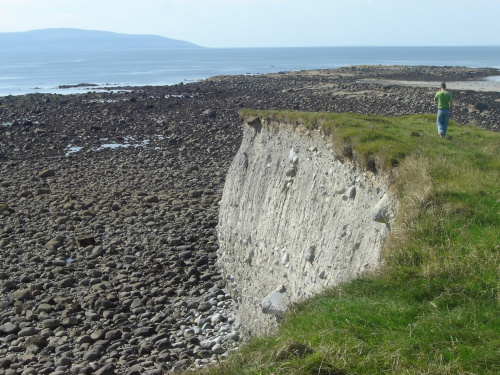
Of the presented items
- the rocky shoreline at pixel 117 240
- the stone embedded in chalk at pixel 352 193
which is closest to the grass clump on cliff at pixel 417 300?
the stone embedded in chalk at pixel 352 193

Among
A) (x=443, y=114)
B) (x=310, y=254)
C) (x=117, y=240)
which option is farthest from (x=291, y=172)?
(x=117, y=240)

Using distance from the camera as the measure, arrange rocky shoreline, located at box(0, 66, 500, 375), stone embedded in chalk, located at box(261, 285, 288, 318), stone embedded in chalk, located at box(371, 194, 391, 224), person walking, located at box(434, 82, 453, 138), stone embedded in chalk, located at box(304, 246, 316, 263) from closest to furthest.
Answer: stone embedded in chalk, located at box(371, 194, 391, 224) < stone embedded in chalk, located at box(261, 285, 288, 318) < stone embedded in chalk, located at box(304, 246, 316, 263) < rocky shoreline, located at box(0, 66, 500, 375) < person walking, located at box(434, 82, 453, 138)

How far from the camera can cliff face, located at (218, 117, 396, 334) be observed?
10.5 m

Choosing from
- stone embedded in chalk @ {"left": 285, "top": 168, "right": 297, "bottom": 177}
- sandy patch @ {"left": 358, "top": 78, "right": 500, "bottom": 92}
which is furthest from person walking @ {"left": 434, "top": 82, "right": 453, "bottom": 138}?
sandy patch @ {"left": 358, "top": 78, "right": 500, "bottom": 92}

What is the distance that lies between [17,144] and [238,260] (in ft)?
102

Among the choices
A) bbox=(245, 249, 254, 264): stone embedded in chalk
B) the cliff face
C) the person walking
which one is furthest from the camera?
bbox=(245, 249, 254, 264): stone embedded in chalk

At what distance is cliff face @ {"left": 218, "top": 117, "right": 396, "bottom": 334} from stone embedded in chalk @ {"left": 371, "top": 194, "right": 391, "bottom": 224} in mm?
19

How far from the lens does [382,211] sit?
962cm

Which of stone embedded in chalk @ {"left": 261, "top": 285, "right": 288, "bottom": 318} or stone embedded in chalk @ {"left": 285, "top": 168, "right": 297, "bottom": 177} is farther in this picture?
stone embedded in chalk @ {"left": 285, "top": 168, "right": 297, "bottom": 177}

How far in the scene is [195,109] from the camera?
5609 cm

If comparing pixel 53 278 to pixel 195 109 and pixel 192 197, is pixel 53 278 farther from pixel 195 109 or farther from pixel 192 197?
Answer: pixel 195 109

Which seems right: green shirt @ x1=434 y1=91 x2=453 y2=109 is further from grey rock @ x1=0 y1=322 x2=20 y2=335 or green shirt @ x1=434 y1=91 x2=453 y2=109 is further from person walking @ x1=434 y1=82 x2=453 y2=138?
grey rock @ x1=0 y1=322 x2=20 y2=335

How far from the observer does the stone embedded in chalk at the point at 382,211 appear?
374 inches

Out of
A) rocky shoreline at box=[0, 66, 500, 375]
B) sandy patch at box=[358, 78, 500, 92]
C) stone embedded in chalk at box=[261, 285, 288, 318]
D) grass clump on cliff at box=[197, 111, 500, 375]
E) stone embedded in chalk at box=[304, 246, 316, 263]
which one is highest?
sandy patch at box=[358, 78, 500, 92]
